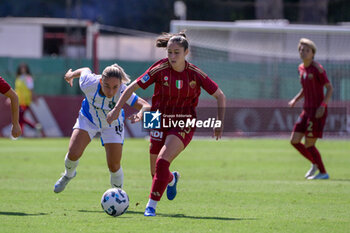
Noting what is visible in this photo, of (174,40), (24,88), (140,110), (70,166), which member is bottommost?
(24,88)

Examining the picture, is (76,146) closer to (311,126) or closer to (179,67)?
(179,67)

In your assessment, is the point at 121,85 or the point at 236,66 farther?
the point at 236,66

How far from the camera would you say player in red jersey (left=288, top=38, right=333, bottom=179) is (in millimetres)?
12977

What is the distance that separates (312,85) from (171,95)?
5.17 m

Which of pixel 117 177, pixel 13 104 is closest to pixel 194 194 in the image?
pixel 117 177

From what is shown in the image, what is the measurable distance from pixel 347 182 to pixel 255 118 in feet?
38.1

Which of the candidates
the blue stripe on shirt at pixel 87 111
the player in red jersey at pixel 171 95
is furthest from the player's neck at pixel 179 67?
the blue stripe on shirt at pixel 87 111

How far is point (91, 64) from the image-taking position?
27.7 meters

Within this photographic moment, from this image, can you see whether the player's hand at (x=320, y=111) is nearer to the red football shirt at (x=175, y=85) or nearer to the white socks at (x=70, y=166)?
the red football shirt at (x=175, y=85)

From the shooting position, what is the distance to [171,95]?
28.5 feet

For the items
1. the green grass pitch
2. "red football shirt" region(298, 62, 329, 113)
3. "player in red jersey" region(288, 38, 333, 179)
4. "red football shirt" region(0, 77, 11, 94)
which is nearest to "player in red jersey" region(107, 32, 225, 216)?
the green grass pitch

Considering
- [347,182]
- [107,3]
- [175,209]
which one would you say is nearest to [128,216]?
[175,209]

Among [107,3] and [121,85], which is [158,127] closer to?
[121,85]

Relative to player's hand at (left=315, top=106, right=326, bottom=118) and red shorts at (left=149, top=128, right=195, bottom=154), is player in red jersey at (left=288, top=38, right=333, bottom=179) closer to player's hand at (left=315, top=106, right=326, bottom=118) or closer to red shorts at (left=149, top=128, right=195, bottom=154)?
player's hand at (left=315, top=106, right=326, bottom=118)
